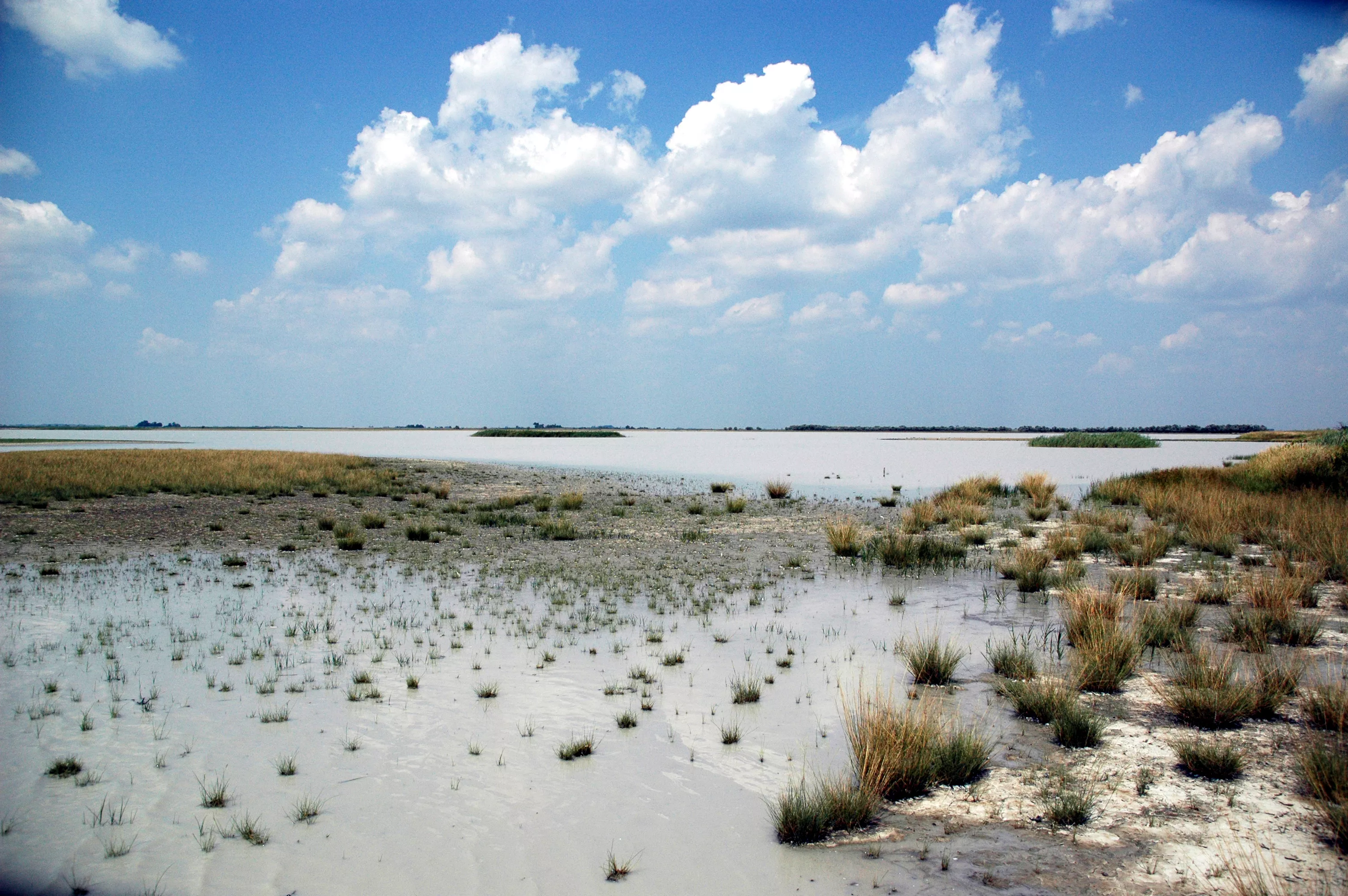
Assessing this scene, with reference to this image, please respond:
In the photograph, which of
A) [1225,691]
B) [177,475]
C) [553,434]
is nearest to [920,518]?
[1225,691]

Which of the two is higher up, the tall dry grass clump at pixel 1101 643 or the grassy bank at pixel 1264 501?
the grassy bank at pixel 1264 501

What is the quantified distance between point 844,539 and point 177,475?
31198 millimetres

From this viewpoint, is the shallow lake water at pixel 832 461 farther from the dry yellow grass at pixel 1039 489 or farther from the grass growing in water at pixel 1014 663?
the grass growing in water at pixel 1014 663

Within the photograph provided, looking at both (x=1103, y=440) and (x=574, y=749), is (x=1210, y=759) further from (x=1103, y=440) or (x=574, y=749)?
(x=1103, y=440)

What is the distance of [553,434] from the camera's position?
172000 millimetres

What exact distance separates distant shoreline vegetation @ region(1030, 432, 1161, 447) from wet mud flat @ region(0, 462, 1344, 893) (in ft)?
273

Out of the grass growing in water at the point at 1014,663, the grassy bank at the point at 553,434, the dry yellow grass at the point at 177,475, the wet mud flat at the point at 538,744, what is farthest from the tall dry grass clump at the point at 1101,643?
the grassy bank at the point at 553,434

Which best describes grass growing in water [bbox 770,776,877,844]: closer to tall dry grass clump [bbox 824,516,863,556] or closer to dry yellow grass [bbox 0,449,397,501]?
tall dry grass clump [bbox 824,516,863,556]

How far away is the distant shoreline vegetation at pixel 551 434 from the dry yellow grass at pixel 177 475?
104918mm

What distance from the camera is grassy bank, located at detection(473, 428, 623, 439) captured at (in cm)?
15912

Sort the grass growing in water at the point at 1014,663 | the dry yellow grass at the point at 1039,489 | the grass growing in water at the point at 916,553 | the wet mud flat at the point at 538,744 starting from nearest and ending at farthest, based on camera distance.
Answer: the wet mud flat at the point at 538,744
the grass growing in water at the point at 1014,663
the grass growing in water at the point at 916,553
the dry yellow grass at the point at 1039,489

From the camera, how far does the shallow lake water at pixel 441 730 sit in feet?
15.1

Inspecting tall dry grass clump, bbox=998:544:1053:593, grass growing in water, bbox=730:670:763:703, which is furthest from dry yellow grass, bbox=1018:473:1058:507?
grass growing in water, bbox=730:670:763:703

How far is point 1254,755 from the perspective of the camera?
Result: 5766mm
